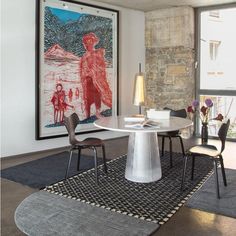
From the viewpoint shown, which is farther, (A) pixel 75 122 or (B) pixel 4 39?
(B) pixel 4 39

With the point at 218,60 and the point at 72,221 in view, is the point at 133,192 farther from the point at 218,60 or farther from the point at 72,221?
the point at 218,60

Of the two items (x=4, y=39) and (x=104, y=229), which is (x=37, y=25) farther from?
(x=104, y=229)

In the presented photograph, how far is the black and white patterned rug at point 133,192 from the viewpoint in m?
2.94

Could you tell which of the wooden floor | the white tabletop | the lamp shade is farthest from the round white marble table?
the wooden floor

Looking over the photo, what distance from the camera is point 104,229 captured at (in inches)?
101

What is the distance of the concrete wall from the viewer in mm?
6535

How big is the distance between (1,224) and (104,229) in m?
0.89

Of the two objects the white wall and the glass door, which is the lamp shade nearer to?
the white wall

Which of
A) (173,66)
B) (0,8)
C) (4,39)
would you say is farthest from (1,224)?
(173,66)

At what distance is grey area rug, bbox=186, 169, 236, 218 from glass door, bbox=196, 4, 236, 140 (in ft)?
9.77

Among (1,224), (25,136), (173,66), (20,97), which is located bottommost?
(1,224)

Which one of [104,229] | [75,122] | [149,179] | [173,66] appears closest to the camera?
[104,229]

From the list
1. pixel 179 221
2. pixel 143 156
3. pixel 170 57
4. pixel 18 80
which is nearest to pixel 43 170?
pixel 143 156

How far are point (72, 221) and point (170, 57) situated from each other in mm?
4860
